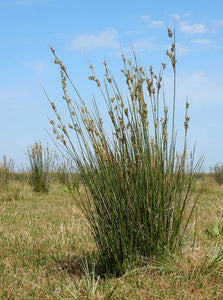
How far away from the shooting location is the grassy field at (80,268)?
271 cm

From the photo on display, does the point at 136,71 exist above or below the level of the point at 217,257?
above

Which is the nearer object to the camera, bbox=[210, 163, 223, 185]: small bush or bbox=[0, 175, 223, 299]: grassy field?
bbox=[0, 175, 223, 299]: grassy field

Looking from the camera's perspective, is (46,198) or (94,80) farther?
(46,198)

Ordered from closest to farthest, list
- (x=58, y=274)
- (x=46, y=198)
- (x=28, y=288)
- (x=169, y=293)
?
(x=169, y=293) → (x=28, y=288) → (x=58, y=274) → (x=46, y=198)

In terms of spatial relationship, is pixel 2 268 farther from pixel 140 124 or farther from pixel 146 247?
pixel 140 124

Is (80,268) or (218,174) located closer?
(80,268)

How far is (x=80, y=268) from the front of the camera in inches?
135

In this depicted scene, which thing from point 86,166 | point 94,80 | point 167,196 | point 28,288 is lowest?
point 28,288

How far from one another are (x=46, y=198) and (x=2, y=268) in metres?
4.81

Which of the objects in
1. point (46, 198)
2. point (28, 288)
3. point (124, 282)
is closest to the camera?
point (124, 282)

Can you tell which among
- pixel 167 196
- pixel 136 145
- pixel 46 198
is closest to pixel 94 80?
pixel 136 145

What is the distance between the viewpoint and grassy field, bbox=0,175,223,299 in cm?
271

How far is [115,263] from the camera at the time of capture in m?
3.05

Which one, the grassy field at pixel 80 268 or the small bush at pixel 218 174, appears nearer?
the grassy field at pixel 80 268
